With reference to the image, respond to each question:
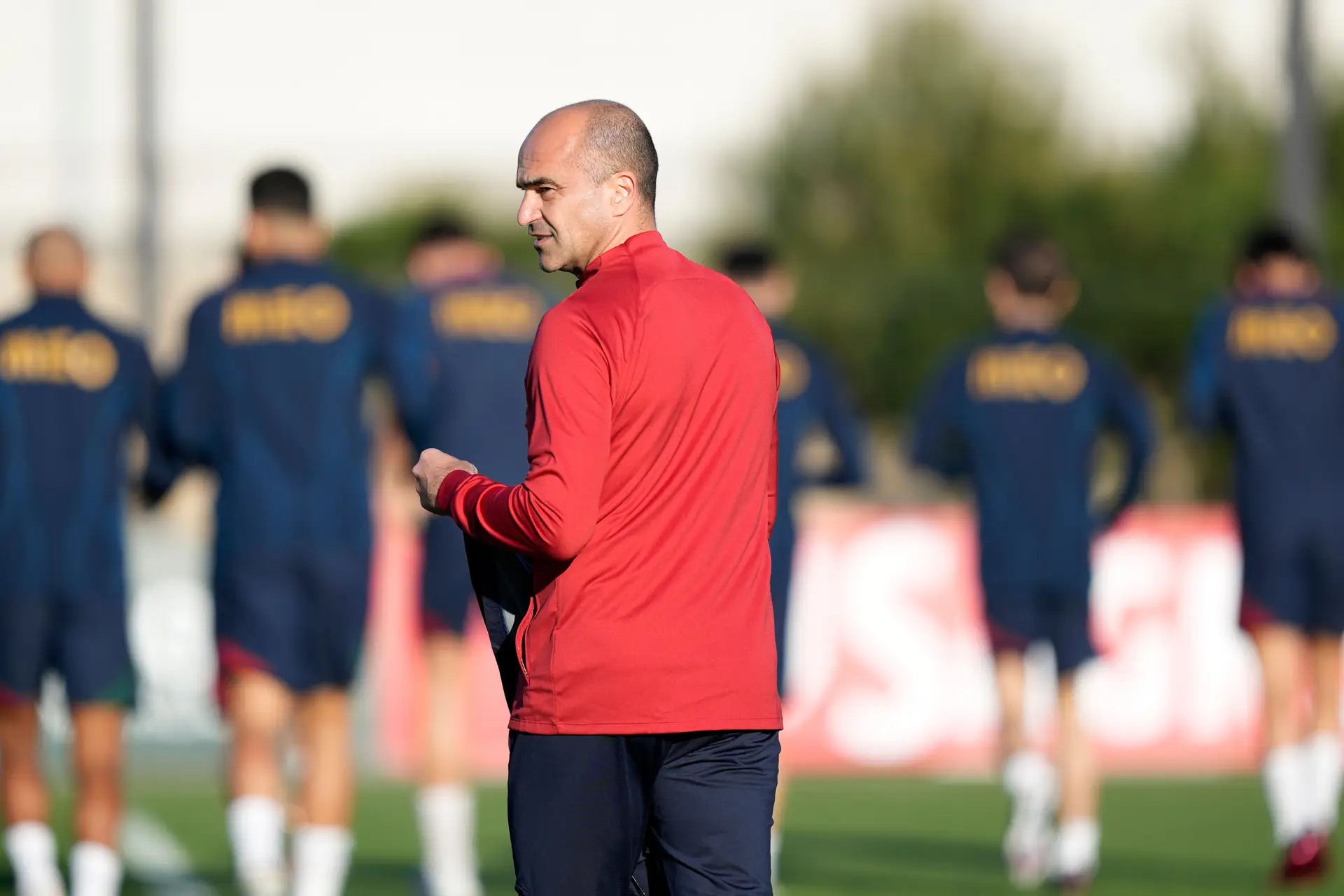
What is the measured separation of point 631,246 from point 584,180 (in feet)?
0.48

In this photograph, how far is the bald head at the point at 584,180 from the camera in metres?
3.99

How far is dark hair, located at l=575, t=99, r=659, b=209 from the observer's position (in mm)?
3992

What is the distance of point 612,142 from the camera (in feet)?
13.1

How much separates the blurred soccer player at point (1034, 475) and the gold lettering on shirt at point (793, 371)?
0.66 metres

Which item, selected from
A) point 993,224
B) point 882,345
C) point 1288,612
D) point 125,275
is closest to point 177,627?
point 1288,612

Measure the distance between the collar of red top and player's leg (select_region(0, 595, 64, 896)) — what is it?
368cm

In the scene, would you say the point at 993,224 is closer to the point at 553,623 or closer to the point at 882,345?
the point at 882,345

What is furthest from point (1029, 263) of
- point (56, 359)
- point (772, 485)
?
point (772, 485)

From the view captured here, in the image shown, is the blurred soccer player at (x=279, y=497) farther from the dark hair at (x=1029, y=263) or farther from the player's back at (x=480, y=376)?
the dark hair at (x=1029, y=263)

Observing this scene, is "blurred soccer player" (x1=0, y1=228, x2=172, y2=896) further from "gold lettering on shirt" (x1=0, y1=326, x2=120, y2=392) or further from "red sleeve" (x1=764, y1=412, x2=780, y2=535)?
"red sleeve" (x1=764, y1=412, x2=780, y2=535)

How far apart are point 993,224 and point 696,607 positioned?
38608 millimetres

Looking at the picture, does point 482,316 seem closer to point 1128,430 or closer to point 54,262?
point 54,262

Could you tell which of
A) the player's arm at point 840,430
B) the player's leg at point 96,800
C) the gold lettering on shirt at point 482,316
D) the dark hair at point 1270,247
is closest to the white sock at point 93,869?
the player's leg at point 96,800

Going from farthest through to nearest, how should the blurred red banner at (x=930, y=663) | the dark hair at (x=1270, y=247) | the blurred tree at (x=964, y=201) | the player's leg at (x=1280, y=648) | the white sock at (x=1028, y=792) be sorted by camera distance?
the blurred tree at (x=964, y=201)
the blurred red banner at (x=930, y=663)
the white sock at (x=1028, y=792)
the dark hair at (x=1270, y=247)
the player's leg at (x=1280, y=648)
